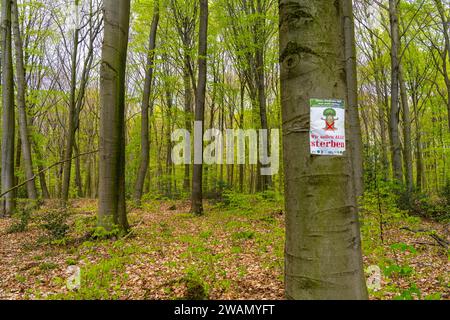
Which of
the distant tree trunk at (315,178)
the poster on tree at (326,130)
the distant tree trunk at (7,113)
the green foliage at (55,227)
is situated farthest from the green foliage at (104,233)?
the distant tree trunk at (7,113)

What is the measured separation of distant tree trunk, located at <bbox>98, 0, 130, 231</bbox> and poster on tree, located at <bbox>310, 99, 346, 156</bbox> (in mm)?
5262

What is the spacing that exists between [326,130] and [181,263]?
3.79m

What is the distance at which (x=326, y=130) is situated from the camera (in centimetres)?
197

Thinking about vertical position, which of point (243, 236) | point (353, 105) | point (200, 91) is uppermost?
point (200, 91)

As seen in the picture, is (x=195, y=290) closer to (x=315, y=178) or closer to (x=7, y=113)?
(x=315, y=178)

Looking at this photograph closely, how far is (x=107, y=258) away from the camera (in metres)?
5.14

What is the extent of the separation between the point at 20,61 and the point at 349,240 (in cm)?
1363

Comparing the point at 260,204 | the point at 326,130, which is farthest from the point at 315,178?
the point at 260,204

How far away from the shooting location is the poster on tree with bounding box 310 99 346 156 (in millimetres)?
1944

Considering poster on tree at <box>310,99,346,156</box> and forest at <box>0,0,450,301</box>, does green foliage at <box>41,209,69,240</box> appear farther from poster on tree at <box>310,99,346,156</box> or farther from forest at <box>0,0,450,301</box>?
poster on tree at <box>310,99,346,156</box>

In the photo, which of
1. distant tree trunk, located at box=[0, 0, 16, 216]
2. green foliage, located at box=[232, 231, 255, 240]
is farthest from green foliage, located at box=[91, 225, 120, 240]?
distant tree trunk, located at box=[0, 0, 16, 216]

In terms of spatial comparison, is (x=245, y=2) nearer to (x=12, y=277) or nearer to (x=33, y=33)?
(x=33, y=33)

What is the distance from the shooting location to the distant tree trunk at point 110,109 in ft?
20.5
